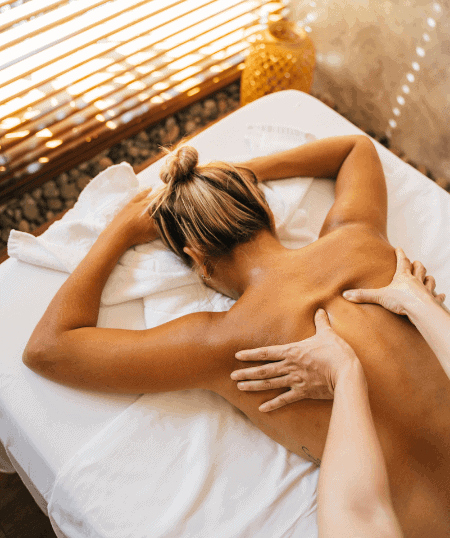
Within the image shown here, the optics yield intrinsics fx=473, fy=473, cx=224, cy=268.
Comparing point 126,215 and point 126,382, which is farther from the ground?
point 126,215

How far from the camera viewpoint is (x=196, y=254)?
44.3 inches

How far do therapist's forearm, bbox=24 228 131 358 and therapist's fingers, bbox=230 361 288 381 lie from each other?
0.40m

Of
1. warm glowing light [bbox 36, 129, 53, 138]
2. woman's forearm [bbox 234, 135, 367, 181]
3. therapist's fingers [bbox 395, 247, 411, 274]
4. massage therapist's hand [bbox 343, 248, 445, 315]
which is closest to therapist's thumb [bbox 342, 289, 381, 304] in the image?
massage therapist's hand [bbox 343, 248, 445, 315]

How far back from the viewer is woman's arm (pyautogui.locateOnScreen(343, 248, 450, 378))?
0.90 metres

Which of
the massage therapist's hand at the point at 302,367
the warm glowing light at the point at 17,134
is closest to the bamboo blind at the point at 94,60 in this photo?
the warm glowing light at the point at 17,134

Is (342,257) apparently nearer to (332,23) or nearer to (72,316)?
(72,316)

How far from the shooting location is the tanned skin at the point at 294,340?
2.94ft

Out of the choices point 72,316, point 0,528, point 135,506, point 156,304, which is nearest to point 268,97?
point 156,304

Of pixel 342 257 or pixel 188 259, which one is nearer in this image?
pixel 342 257

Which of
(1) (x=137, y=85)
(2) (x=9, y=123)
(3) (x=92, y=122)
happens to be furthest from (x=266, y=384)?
(1) (x=137, y=85)

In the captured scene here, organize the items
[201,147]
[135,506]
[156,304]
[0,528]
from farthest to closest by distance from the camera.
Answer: [201,147] → [0,528] → [156,304] → [135,506]

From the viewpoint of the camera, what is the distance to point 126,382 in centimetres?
105

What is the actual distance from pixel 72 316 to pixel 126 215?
0.33 meters

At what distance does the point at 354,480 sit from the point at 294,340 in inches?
13.5
